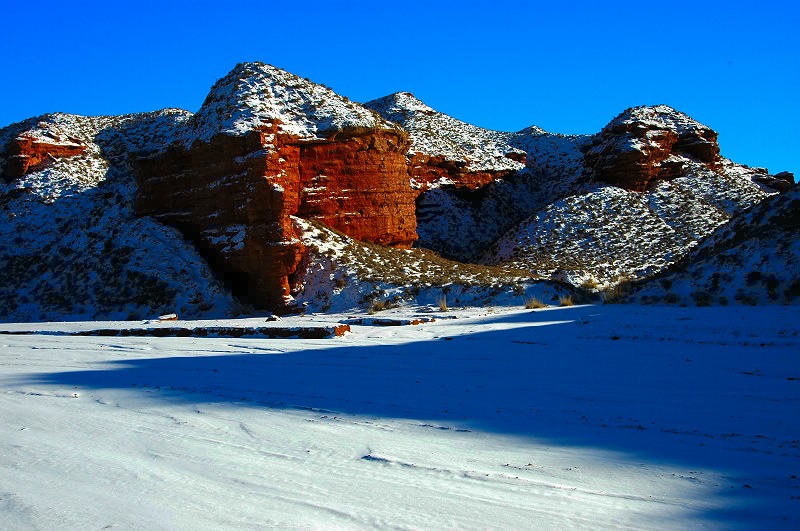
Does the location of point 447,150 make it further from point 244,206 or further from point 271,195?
point 244,206

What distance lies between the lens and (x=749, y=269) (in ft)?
44.0

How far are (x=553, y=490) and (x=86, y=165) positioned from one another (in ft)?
127

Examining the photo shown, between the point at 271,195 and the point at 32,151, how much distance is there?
20326mm

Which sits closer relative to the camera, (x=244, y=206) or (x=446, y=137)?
(x=244, y=206)

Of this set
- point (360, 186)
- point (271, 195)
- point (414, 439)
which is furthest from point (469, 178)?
point (414, 439)

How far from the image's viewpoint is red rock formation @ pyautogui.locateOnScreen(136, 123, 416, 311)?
2248 cm

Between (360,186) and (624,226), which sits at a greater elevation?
(360,186)

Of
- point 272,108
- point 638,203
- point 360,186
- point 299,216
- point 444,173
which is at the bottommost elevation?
point 299,216

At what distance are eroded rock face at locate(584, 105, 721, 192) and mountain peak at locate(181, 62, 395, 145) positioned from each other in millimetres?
16098

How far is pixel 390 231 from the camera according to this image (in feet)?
87.2

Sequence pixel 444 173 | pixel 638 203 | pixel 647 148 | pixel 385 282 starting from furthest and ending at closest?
pixel 444 173 → pixel 647 148 → pixel 638 203 → pixel 385 282

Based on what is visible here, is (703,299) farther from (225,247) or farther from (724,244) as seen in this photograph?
(225,247)

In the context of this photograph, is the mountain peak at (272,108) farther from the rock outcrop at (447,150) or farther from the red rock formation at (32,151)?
the red rock formation at (32,151)

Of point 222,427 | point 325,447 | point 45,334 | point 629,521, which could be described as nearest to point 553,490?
point 629,521
